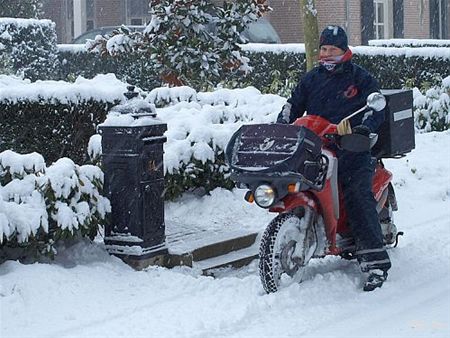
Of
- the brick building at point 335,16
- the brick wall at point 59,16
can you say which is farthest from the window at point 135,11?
the brick wall at point 59,16

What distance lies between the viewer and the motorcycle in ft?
20.0

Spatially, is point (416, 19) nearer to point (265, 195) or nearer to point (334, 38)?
point (334, 38)

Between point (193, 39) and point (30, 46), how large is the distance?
262 inches

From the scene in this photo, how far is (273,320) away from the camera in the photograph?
5.79 m

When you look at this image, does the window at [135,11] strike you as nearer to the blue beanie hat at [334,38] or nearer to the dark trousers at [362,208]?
the blue beanie hat at [334,38]

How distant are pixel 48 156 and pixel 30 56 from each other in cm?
929

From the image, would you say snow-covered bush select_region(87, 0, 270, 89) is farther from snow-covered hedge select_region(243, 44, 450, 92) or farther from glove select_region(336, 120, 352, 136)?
glove select_region(336, 120, 352, 136)

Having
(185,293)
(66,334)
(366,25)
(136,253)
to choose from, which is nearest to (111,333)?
(66,334)

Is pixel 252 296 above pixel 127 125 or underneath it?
underneath

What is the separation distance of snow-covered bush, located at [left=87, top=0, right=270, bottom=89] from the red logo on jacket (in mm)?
5450

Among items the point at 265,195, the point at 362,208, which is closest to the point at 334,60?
the point at 362,208

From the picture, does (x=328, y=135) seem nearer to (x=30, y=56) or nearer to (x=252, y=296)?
(x=252, y=296)

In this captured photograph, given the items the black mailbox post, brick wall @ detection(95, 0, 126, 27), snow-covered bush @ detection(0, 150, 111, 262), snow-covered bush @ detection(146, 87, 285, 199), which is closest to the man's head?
the black mailbox post

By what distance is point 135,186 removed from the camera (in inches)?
272
